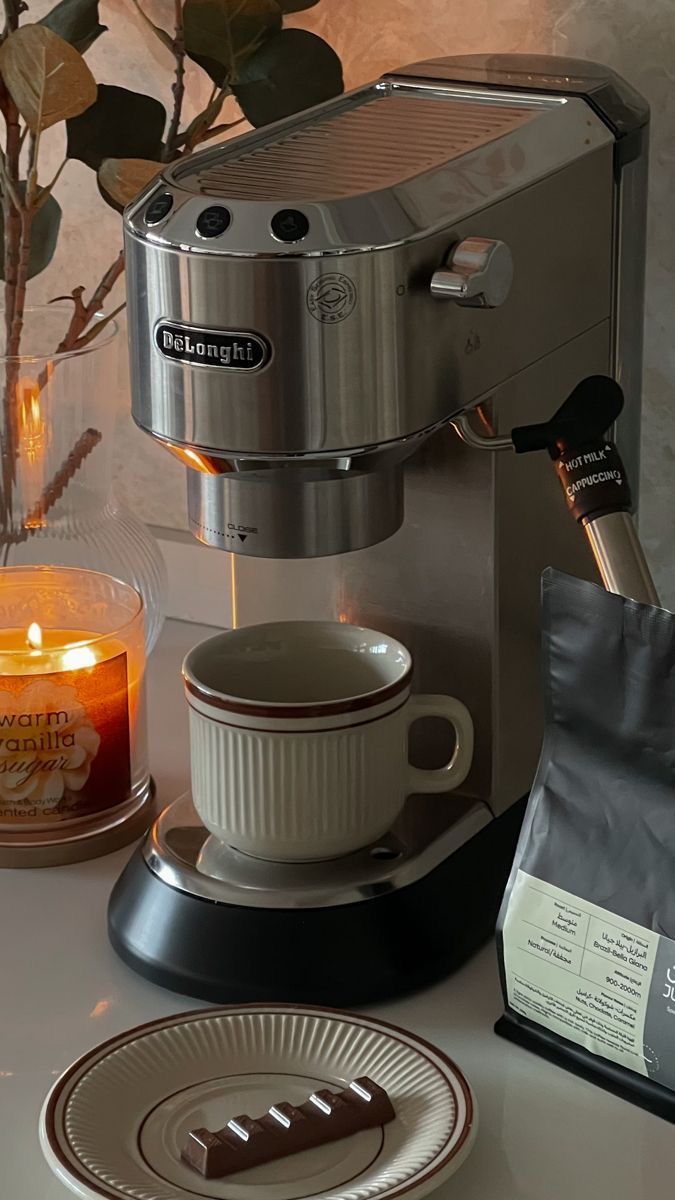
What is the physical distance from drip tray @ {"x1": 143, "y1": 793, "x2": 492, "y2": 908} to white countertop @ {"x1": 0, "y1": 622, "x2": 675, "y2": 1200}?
0.05 m

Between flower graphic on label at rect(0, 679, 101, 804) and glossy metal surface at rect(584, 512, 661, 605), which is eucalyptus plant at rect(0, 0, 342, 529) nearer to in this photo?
flower graphic on label at rect(0, 679, 101, 804)

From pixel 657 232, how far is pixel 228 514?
38cm

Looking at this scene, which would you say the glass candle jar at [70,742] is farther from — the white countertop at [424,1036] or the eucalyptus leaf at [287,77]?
the eucalyptus leaf at [287,77]

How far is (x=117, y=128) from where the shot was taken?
965 millimetres

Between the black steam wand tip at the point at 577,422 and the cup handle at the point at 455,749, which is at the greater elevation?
the black steam wand tip at the point at 577,422

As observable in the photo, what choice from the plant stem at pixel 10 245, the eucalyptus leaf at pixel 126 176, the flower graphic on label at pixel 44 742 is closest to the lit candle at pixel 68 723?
the flower graphic on label at pixel 44 742

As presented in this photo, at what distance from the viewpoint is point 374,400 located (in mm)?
632

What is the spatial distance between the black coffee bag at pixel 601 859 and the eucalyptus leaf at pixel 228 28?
1.43ft

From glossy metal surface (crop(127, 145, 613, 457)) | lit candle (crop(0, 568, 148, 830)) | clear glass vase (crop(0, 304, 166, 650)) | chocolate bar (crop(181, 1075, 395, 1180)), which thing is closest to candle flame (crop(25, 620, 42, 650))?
lit candle (crop(0, 568, 148, 830))

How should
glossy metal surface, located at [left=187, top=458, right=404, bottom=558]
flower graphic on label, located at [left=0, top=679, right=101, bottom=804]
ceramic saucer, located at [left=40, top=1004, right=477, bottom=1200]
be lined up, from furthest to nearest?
1. flower graphic on label, located at [left=0, top=679, right=101, bottom=804]
2. glossy metal surface, located at [left=187, top=458, right=404, bottom=558]
3. ceramic saucer, located at [left=40, top=1004, right=477, bottom=1200]

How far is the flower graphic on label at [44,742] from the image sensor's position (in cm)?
81

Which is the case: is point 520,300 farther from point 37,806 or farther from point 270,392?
point 37,806

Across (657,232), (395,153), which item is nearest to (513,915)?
(395,153)

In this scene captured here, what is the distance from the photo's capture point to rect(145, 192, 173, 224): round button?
25.3 inches
